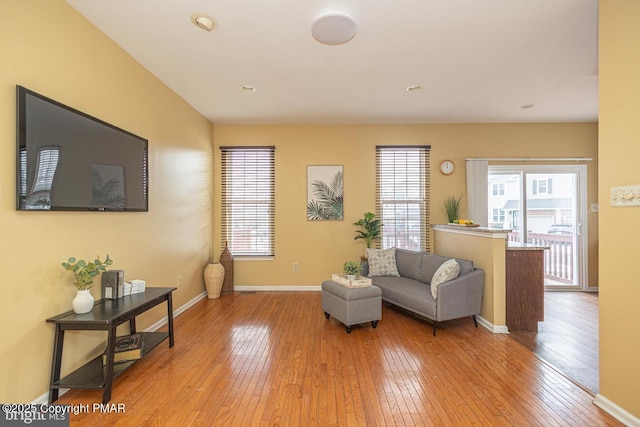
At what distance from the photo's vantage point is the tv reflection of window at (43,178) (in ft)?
6.24

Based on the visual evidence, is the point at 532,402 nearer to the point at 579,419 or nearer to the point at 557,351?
the point at 579,419

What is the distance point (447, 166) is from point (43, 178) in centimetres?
513

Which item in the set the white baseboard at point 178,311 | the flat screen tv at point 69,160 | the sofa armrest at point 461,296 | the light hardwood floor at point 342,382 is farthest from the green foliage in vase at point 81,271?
the sofa armrest at point 461,296

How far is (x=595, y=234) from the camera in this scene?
489 cm

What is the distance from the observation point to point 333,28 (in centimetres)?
236

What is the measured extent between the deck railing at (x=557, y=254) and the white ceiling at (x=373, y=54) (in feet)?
6.80

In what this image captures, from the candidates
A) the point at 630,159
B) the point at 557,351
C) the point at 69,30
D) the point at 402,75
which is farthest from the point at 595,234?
the point at 69,30

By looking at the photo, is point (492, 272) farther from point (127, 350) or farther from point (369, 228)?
point (127, 350)

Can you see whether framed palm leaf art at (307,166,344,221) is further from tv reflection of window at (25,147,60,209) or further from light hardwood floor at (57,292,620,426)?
tv reflection of window at (25,147,60,209)

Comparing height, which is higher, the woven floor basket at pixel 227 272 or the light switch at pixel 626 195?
the light switch at pixel 626 195

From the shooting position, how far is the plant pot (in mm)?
4594

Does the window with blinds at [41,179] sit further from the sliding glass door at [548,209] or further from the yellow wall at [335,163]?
the sliding glass door at [548,209]

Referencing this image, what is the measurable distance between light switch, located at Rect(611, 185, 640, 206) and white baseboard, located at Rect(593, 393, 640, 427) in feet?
4.31

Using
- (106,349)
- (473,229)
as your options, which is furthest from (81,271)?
(473,229)
